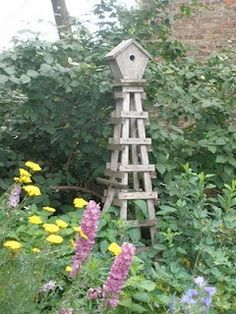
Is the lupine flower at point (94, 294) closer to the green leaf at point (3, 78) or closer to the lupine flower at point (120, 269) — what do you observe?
the lupine flower at point (120, 269)

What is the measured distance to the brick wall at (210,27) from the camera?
20.2ft

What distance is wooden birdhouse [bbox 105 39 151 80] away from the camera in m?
3.69

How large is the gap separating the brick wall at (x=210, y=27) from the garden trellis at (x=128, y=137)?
8.32 feet

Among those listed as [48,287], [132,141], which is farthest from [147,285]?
[132,141]

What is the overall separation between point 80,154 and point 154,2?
4.71 ft

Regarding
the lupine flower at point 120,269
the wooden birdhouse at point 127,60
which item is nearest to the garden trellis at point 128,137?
the wooden birdhouse at point 127,60

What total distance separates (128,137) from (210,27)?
3087 mm

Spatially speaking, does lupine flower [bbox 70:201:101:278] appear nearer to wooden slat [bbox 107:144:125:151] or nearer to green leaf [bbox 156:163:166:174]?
wooden slat [bbox 107:144:125:151]

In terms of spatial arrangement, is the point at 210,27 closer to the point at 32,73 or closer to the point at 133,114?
the point at 133,114

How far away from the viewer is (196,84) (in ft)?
14.8

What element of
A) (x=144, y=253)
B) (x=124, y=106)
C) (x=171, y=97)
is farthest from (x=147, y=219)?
(x=171, y=97)

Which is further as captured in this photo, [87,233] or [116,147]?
[116,147]

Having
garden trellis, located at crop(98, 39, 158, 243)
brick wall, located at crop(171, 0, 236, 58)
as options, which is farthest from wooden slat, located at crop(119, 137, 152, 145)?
brick wall, located at crop(171, 0, 236, 58)

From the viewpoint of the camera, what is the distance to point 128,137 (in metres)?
Answer: 3.71
